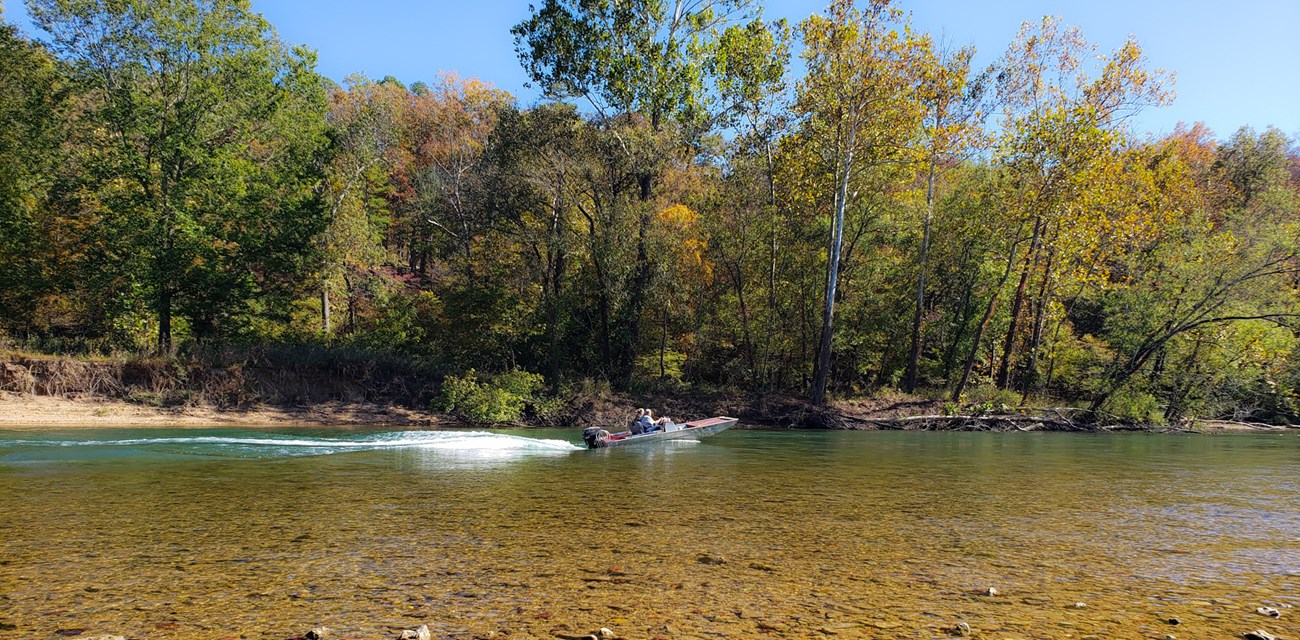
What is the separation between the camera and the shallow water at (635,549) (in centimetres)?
499

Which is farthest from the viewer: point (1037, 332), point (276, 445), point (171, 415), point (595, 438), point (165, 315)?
point (1037, 332)

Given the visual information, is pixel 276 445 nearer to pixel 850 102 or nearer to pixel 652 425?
pixel 652 425

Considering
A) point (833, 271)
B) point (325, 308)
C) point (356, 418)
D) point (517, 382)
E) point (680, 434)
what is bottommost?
point (356, 418)

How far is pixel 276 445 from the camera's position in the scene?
17.5 m

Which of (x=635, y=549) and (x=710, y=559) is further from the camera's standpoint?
(x=635, y=549)

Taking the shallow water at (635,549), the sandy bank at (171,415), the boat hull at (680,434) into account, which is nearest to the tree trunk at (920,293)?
the boat hull at (680,434)

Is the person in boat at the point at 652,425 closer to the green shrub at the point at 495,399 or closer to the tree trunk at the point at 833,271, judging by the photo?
the green shrub at the point at 495,399

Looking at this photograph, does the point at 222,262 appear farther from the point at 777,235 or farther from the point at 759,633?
the point at 759,633

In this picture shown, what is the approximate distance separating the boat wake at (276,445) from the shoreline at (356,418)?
4734 mm

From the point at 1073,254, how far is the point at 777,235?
499 inches

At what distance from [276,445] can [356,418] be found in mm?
9125

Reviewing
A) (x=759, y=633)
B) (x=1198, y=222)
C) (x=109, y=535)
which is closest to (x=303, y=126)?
(x=109, y=535)

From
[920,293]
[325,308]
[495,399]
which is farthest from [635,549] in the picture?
[325,308]

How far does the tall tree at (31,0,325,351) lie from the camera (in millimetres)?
26844
